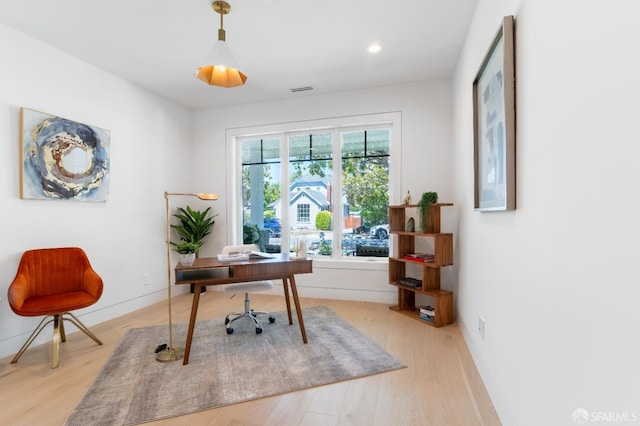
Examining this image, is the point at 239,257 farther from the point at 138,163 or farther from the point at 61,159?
the point at 138,163

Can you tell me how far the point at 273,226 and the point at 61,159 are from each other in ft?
8.48

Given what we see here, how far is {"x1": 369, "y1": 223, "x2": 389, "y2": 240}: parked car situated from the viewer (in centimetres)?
416

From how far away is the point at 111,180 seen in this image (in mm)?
3561

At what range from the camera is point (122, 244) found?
3.69 meters

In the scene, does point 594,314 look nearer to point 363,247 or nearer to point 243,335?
point 243,335

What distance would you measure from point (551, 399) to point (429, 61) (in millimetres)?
3245

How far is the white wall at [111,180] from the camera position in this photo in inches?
105

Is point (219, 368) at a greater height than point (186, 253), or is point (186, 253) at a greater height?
point (186, 253)

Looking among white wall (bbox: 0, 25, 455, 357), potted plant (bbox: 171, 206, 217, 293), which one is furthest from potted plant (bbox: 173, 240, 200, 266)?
potted plant (bbox: 171, 206, 217, 293)

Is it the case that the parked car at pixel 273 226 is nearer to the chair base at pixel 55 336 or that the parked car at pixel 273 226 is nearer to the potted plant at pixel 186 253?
the potted plant at pixel 186 253

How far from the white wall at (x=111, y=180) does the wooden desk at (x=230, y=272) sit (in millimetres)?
1486

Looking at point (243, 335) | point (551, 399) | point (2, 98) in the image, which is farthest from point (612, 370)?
point (2, 98)

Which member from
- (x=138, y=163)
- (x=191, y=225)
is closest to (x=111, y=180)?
(x=138, y=163)

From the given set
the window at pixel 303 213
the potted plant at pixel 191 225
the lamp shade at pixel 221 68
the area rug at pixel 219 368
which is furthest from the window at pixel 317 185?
the lamp shade at pixel 221 68
